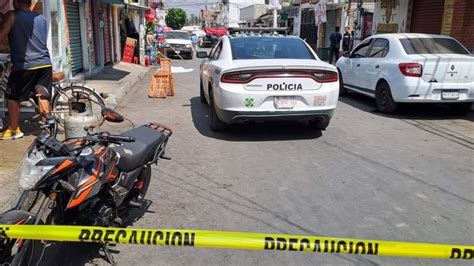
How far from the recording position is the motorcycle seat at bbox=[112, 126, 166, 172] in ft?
11.4

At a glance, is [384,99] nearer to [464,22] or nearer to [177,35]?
[464,22]

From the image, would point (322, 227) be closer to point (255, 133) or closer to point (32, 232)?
point (32, 232)

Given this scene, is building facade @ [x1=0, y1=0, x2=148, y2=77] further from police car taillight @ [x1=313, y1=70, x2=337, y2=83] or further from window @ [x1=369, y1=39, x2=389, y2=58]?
window @ [x1=369, y1=39, x2=389, y2=58]

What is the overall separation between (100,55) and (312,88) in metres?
12.4

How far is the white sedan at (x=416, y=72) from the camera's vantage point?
27.8ft

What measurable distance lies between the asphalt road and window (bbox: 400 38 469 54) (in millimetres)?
1607

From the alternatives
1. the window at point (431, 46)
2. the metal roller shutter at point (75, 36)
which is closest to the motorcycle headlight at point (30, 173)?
the window at point (431, 46)

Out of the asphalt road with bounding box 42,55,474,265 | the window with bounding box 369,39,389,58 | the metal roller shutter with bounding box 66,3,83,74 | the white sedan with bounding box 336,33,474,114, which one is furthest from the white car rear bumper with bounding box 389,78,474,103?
the metal roller shutter with bounding box 66,3,83,74

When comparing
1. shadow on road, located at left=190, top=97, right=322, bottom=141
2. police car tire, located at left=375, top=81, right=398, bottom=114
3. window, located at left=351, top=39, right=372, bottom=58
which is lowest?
shadow on road, located at left=190, top=97, right=322, bottom=141

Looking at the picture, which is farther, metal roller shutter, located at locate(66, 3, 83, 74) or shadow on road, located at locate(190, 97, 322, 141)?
metal roller shutter, located at locate(66, 3, 83, 74)

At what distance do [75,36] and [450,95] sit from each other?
10.8 metres

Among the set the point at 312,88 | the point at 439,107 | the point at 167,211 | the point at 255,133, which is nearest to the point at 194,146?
the point at 255,133

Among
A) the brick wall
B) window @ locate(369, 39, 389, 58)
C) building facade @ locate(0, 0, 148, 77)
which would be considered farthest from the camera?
the brick wall

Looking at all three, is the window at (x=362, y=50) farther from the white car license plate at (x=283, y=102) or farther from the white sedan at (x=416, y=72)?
the white car license plate at (x=283, y=102)
